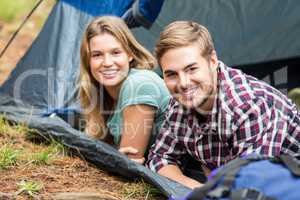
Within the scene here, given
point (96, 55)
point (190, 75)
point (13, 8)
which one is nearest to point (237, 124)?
Result: point (190, 75)

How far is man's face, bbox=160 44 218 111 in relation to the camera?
1911mm

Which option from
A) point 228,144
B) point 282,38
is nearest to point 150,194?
point 228,144

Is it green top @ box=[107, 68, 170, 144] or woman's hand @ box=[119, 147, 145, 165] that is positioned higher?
green top @ box=[107, 68, 170, 144]

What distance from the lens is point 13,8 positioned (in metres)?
4.87

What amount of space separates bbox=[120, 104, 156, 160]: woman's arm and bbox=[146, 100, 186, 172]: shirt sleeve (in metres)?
0.09

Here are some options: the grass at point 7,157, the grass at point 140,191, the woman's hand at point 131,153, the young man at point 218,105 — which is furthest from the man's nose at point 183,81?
the grass at point 7,157

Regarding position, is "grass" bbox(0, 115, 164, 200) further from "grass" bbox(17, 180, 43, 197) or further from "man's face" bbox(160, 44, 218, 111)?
"man's face" bbox(160, 44, 218, 111)

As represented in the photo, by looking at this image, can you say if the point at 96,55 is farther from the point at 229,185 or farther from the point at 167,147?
the point at 229,185

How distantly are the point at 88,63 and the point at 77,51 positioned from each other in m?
0.60

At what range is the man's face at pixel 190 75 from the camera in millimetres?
1911

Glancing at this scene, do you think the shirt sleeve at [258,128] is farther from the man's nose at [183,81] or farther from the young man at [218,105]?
the man's nose at [183,81]

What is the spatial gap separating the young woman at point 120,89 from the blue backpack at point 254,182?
94 cm

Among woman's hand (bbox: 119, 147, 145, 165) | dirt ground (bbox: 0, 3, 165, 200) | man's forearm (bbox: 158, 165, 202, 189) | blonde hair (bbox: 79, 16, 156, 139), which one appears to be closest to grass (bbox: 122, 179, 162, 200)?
dirt ground (bbox: 0, 3, 165, 200)

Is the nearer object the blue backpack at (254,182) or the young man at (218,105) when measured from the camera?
the blue backpack at (254,182)
